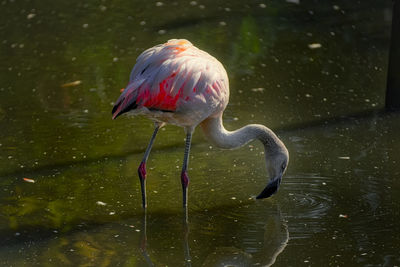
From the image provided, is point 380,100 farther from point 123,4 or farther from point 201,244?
point 123,4

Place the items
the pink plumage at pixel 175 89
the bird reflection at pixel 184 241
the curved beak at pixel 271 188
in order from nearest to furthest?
1. the bird reflection at pixel 184 241
2. the pink plumage at pixel 175 89
3. the curved beak at pixel 271 188

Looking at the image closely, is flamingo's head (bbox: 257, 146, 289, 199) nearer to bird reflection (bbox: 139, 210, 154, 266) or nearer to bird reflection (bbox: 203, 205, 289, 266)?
bird reflection (bbox: 203, 205, 289, 266)

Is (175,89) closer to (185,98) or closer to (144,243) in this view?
(185,98)

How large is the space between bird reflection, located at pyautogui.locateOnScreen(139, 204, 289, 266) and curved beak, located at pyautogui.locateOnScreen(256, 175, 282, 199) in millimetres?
100

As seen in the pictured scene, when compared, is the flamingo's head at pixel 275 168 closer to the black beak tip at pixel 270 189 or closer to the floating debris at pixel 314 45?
the black beak tip at pixel 270 189

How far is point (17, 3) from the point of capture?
32.8ft

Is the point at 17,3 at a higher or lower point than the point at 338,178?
lower

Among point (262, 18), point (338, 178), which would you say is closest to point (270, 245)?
point (338, 178)

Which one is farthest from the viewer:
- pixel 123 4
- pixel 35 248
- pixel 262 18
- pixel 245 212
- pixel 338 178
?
pixel 123 4

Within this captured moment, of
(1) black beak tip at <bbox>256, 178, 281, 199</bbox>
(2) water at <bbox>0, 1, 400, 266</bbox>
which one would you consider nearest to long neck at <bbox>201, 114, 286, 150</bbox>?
(1) black beak tip at <bbox>256, 178, 281, 199</bbox>

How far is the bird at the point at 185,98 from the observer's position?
5.06 meters

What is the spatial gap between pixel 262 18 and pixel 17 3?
3076 millimetres

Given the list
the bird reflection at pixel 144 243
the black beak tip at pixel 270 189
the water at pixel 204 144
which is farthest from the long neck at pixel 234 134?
the bird reflection at pixel 144 243

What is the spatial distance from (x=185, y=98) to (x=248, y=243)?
39.5 inches
